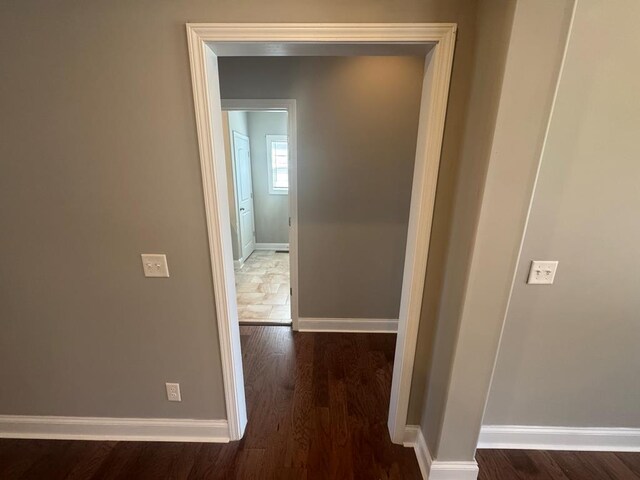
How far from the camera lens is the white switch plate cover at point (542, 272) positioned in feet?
4.16

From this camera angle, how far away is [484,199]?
0.98m

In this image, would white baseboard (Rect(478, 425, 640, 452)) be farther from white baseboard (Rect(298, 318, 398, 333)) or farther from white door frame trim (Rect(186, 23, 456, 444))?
white baseboard (Rect(298, 318, 398, 333))

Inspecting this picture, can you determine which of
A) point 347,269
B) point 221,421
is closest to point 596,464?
point 347,269

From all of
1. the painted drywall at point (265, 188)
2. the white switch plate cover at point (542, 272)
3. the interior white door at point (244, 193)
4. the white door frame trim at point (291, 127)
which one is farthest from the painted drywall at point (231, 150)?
the white switch plate cover at point (542, 272)

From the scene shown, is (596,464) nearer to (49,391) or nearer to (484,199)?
(484,199)

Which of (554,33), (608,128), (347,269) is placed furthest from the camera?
(347,269)

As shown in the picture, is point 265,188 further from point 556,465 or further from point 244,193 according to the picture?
point 556,465

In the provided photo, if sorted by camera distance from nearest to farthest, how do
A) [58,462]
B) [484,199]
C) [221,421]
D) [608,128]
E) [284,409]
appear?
1. [484,199]
2. [608,128]
3. [58,462]
4. [221,421]
5. [284,409]

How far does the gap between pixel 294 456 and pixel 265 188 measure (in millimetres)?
4172

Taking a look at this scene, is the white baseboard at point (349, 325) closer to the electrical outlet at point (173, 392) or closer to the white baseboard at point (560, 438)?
the white baseboard at point (560, 438)

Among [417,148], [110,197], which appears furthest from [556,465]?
[110,197]

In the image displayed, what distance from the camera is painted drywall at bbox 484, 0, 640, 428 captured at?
1.05 metres

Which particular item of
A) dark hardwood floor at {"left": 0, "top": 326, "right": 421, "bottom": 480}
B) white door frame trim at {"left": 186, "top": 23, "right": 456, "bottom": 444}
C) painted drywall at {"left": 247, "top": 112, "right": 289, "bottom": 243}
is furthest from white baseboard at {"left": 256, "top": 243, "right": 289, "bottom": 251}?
white door frame trim at {"left": 186, "top": 23, "right": 456, "bottom": 444}

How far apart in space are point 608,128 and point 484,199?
2.29 feet
